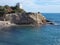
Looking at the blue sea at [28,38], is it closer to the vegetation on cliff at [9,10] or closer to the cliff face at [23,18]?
the cliff face at [23,18]

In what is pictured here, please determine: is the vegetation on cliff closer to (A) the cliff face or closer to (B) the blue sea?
(A) the cliff face

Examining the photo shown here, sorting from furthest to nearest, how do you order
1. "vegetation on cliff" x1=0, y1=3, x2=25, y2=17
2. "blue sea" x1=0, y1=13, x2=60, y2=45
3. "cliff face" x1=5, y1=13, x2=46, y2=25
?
1. "vegetation on cliff" x1=0, y1=3, x2=25, y2=17
2. "cliff face" x1=5, y1=13, x2=46, y2=25
3. "blue sea" x1=0, y1=13, x2=60, y2=45

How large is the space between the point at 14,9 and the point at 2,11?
8.72 meters

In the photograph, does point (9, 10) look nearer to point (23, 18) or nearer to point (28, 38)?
point (23, 18)

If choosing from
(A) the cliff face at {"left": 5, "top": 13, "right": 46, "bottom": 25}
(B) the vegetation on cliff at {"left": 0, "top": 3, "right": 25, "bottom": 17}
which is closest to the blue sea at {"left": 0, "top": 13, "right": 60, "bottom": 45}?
(A) the cliff face at {"left": 5, "top": 13, "right": 46, "bottom": 25}

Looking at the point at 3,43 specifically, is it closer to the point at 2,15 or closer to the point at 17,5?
the point at 2,15

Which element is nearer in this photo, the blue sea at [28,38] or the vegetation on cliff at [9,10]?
the blue sea at [28,38]

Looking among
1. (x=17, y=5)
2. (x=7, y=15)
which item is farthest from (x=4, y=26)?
(x=17, y=5)

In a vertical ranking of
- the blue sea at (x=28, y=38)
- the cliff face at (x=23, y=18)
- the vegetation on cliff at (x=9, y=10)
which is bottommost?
the blue sea at (x=28, y=38)

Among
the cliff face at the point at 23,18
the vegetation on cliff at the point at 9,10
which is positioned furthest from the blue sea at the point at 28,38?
the vegetation on cliff at the point at 9,10

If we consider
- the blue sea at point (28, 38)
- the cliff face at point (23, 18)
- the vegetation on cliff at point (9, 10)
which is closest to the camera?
the blue sea at point (28, 38)

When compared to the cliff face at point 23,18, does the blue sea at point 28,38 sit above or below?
below

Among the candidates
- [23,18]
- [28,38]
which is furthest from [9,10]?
[28,38]

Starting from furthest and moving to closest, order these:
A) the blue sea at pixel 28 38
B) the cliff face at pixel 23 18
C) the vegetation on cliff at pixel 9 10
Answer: the vegetation on cliff at pixel 9 10, the cliff face at pixel 23 18, the blue sea at pixel 28 38
